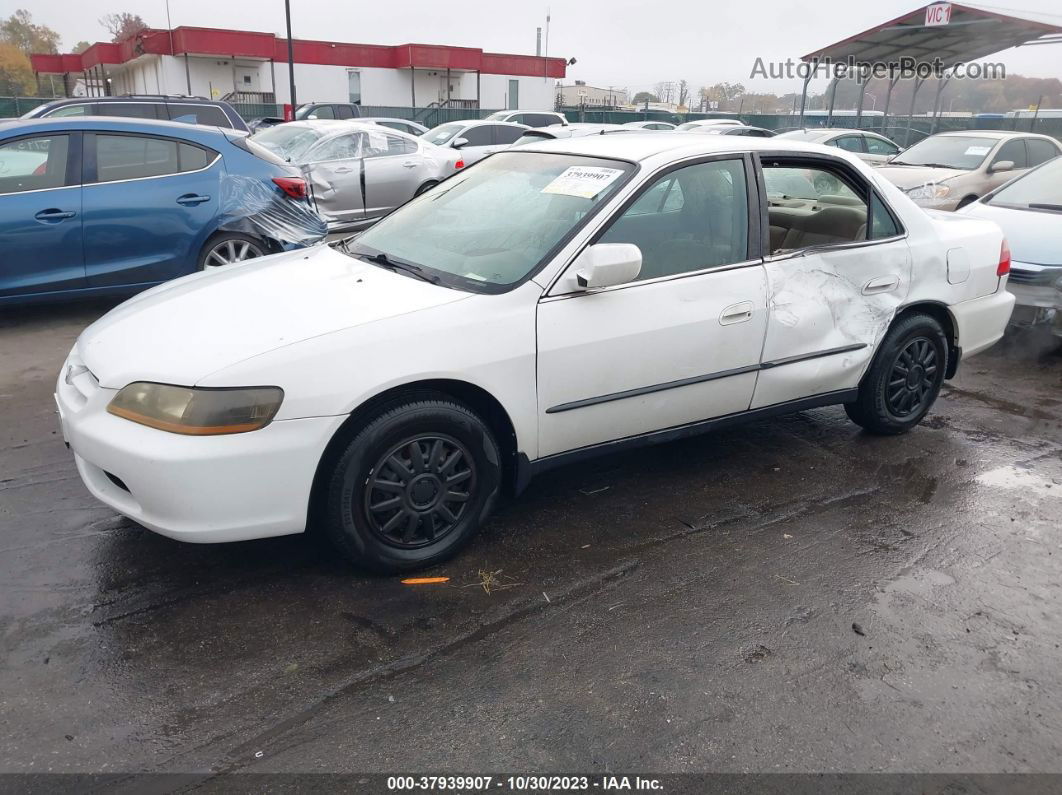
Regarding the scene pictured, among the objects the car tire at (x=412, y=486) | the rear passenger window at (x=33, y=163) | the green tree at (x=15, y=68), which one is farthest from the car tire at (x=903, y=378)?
the green tree at (x=15, y=68)

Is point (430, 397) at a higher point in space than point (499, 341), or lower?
lower

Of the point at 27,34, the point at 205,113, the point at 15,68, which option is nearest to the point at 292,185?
the point at 205,113

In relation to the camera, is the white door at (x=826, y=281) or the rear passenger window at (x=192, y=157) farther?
the rear passenger window at (x=192, y=157)

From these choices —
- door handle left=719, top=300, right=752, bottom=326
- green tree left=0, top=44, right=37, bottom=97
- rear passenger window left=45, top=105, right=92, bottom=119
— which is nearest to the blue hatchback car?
door handle left=719, top=300, right=752, bottom=326

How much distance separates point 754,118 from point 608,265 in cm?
3456

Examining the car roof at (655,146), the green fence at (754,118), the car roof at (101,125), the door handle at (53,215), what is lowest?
the door handle at (53,215)

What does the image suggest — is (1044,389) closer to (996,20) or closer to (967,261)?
(967,261)

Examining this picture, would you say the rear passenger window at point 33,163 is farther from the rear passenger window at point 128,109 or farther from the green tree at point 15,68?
the green tree at point 15,68

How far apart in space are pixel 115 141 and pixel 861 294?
562cm

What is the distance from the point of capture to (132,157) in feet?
21.1

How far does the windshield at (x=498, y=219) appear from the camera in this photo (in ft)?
11.3

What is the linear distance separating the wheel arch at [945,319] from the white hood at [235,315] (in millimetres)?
2656

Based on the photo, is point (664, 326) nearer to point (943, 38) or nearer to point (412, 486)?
point (412, 486)

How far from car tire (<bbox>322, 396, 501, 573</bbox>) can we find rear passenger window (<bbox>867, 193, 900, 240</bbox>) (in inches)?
98.1
